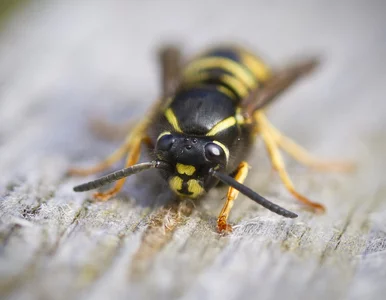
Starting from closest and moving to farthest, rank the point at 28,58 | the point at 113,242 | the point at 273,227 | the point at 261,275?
the point at 261,275, the point at 113,242, the point at 273,227, the point at 28,58

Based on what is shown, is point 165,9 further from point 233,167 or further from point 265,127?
point 233,167

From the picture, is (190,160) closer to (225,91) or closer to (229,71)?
(225,91)

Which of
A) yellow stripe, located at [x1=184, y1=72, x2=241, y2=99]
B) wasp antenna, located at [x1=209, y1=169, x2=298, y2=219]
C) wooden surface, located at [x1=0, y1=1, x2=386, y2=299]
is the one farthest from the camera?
yellow stripe, located at [x1=184, y1=72, x2=241, y2=99]

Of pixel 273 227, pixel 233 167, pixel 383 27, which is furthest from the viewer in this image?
pixel 383 27

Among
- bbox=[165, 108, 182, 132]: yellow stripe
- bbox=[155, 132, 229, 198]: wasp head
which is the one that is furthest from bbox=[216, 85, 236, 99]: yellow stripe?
bbox=[155, 132, 229, 198]: wasp head

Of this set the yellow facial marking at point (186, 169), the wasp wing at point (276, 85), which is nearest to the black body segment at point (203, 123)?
the yellow facial marking at point (186, 169)

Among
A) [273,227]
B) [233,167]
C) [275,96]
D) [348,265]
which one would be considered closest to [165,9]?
[275,96]

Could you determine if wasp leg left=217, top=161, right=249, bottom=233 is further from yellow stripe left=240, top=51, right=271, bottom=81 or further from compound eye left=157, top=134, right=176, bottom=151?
yellow stripe left=240, top=51, right=271, bottom=81
